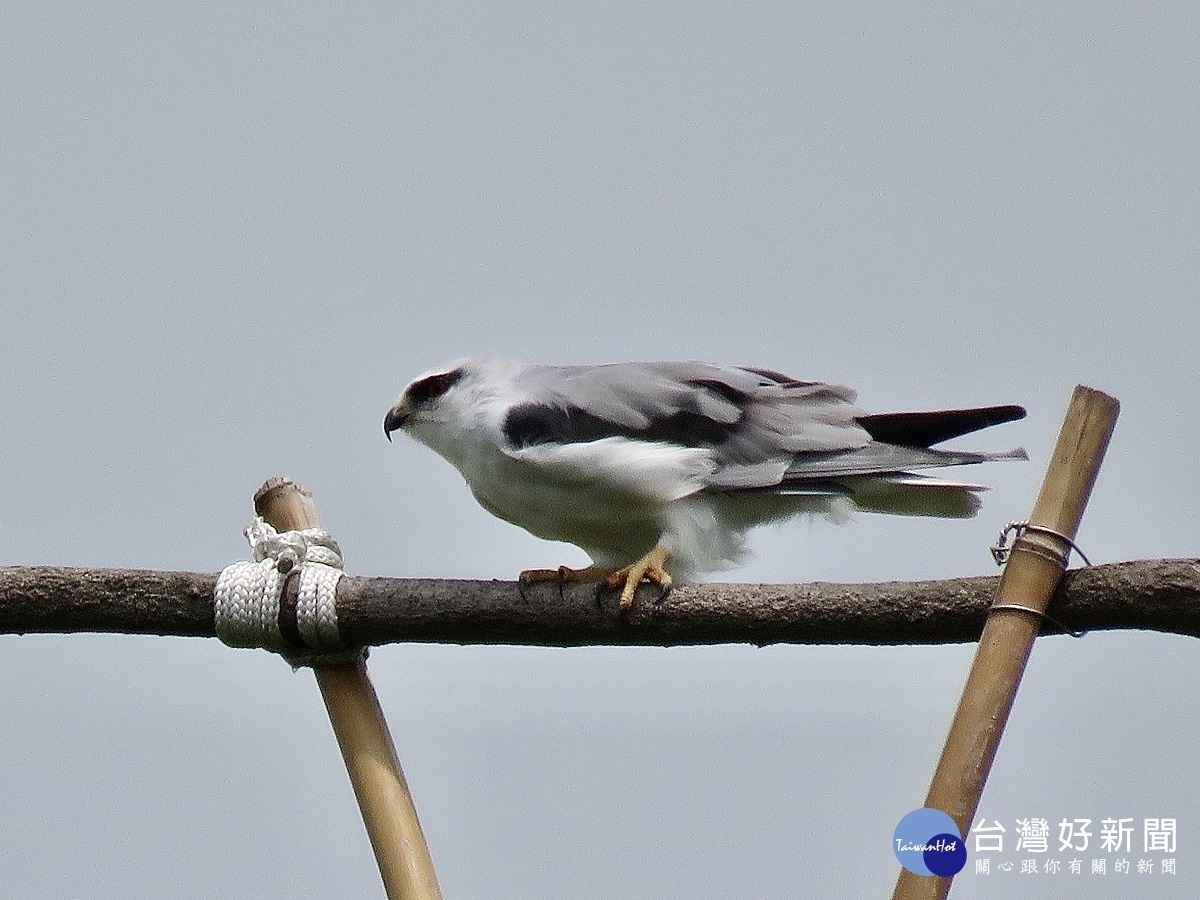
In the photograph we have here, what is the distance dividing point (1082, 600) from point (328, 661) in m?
1.71

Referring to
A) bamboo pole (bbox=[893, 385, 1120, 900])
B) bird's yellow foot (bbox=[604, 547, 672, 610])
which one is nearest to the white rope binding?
bird's yellow foot (bbox=[604, 547, 672, 610])

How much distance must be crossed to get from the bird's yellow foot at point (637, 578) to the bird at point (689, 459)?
0.13 ft

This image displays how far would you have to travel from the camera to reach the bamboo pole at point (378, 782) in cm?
340

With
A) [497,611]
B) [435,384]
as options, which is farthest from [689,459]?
[435,384]

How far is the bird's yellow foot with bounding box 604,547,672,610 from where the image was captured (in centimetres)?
369

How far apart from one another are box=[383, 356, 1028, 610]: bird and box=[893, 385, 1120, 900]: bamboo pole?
0.71 metres

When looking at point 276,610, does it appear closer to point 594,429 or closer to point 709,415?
point 594,429

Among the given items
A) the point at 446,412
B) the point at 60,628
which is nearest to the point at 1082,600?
the point at 446,412

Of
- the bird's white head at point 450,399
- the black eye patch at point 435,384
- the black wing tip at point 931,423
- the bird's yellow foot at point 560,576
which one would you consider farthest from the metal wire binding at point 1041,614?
the black eye patch at point 435,384

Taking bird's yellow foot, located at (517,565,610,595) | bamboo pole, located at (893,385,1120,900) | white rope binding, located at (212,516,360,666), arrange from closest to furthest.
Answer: bamboo pole, located at (893,385,1120,900), white rope binding, located at (212,516,360,666), bird's yellow foot, located at (517,565,610,595)

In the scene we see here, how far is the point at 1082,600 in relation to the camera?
126 inches

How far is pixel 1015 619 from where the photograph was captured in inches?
123

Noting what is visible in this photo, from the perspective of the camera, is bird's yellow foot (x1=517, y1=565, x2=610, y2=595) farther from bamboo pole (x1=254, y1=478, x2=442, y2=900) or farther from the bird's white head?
the bird's white head

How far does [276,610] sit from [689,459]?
115cm
